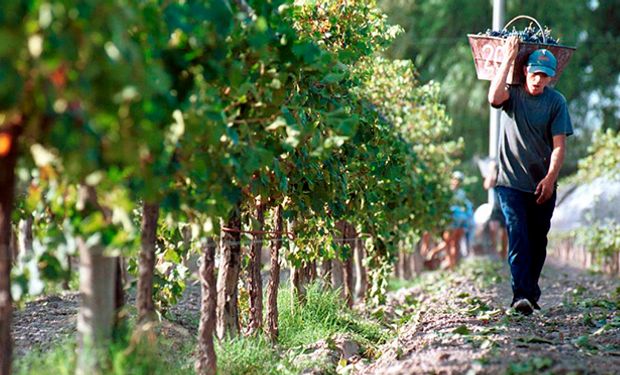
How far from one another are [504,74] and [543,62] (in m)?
0.32

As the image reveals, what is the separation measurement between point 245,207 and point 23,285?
8.85ft

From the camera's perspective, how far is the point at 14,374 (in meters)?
5.23

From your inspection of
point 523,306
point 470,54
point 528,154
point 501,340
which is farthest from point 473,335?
point 470,54

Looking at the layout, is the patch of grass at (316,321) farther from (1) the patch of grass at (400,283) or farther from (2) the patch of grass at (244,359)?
(1) the patch of grass at (400,283)

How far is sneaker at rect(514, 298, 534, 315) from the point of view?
26.5 ft

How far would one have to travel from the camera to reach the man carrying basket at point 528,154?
821 centimetres

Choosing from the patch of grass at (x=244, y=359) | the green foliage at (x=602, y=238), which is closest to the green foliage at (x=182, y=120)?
the patch of grass at (x=244, y=359)

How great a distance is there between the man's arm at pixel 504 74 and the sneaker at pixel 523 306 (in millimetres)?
1422

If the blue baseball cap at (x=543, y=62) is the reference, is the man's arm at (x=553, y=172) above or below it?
below

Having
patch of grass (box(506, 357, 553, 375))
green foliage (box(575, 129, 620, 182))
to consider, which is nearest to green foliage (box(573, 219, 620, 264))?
green foliage (box(575, 129, 620, 182))

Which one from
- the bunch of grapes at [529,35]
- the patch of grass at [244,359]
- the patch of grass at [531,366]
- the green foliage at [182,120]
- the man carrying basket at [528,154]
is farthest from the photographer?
the bunch of grapes at [529,35]

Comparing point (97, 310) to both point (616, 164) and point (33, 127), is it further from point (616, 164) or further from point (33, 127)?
point (616, 164)

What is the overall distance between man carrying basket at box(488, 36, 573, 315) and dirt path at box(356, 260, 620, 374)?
432 millimetres

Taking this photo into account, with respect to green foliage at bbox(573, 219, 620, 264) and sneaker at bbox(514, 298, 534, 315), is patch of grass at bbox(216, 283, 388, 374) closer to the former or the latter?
sneaker at bbox(514, 298, 534, 315)
